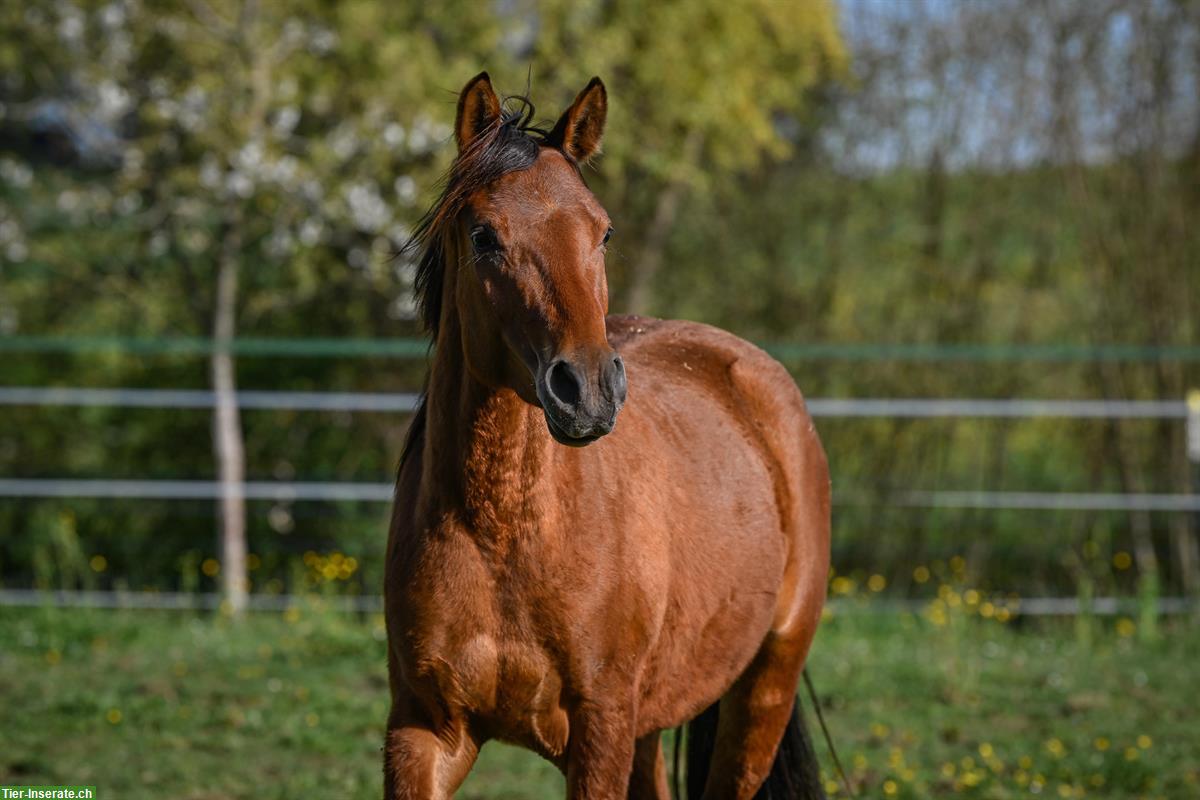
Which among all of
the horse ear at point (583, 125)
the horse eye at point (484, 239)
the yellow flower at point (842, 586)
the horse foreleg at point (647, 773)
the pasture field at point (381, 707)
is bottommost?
the yellow flower at point (842, 586)

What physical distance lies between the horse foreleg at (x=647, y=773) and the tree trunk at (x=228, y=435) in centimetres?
476

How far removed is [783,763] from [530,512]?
59.4 inches

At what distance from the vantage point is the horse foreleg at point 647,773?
3461 millimetres

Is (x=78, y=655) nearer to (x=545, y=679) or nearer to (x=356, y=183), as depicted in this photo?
(x=356, y=183)

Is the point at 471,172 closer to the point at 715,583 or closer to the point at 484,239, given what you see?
the point at 484,239

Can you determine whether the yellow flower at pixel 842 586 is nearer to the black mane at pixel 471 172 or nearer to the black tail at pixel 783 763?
the black tail at pixel 783 763

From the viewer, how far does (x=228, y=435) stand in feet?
26.4

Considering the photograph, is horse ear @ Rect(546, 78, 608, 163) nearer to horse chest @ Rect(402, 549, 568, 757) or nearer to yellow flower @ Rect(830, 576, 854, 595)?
horse chest @ Rect(402, 549, 568, 757)

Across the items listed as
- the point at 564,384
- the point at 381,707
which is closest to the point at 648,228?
the point at 381,707

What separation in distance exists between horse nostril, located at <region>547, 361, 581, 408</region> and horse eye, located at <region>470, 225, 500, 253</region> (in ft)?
1.11

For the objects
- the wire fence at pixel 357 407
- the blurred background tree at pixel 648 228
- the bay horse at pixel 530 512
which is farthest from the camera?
the blurred background tree at pixel 648 228

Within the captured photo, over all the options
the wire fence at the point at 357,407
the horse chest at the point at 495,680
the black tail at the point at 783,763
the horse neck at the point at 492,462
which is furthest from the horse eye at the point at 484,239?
the wire fence at the point at 357,407

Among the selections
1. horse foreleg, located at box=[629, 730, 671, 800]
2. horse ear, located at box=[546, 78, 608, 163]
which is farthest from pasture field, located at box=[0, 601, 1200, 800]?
horse ear, located at box=[546, 78, 608, 163]

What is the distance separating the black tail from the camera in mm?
3752
